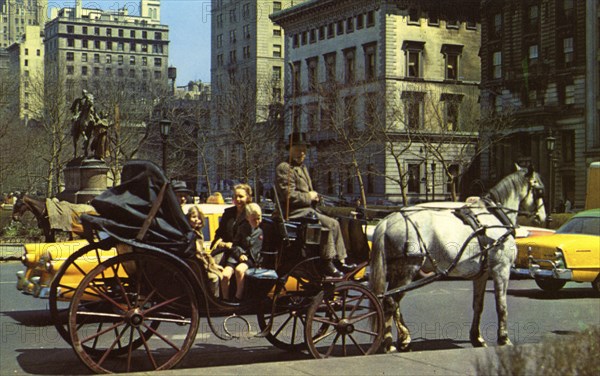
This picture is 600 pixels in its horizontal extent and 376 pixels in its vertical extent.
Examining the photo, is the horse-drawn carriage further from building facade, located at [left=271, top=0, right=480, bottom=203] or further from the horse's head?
building facade, located at [left=271, top=0, right=480, bottom=203]

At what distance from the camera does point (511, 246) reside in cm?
1223

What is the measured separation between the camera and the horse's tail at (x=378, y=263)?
11.4 m

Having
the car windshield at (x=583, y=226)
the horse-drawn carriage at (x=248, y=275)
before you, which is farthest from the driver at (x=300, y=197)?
the car windshield at (x=583, y=226)

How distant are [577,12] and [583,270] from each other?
164ft

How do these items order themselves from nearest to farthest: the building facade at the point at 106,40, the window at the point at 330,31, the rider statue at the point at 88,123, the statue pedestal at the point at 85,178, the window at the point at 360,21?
1. the rider statue at the point at 88,123
2. the statue pedestal at the point at 85,178
3. the window at the point at 360,21
4. the window at the point at 330,31
5. the building facade at the point at 106,40

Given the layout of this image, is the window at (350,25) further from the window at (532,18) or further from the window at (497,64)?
the window at (532,18)

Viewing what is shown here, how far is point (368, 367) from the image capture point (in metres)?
9.20

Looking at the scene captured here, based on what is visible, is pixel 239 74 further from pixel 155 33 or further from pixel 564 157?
pixel 155 33

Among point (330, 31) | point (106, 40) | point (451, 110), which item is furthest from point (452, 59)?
point (106, 40)

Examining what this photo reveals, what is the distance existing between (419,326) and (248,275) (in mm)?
4587

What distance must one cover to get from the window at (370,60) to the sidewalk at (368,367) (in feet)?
237

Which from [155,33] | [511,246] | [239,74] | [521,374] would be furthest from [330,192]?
[155,33]

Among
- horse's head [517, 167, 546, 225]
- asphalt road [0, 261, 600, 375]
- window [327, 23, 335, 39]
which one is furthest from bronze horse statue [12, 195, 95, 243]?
window [327, 23, 335, 39]

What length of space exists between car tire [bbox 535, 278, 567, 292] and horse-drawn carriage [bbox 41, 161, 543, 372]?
7633mm
